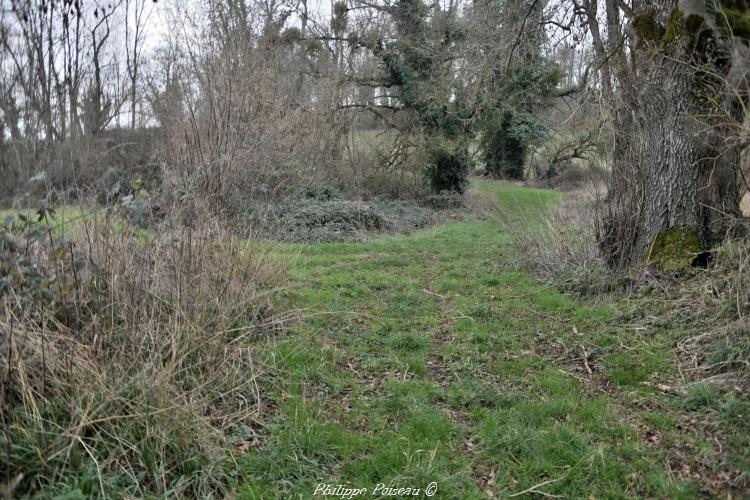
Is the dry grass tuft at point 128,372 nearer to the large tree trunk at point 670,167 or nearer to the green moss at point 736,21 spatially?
the large tree trunk at point 670,167

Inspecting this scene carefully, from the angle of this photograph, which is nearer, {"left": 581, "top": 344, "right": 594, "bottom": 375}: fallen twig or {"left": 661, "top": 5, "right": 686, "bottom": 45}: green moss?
{"left": 581, "top": 344, "right": 594, "bottom": 375}: fallen twig

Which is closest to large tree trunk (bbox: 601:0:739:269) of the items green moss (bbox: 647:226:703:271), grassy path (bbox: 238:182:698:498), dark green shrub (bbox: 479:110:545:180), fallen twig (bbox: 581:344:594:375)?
green moss (bbox: 647:226:703:271)

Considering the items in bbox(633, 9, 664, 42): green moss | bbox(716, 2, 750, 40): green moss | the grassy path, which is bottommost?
the grassy path

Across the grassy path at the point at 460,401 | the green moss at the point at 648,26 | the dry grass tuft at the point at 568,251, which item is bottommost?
the grassy path at the point at 460,401

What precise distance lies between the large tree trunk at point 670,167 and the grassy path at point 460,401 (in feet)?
4.00

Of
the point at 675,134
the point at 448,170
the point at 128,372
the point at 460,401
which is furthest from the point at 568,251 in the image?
the point at 448,170

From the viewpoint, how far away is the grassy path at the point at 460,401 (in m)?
3.50

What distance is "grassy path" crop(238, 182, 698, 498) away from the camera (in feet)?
11.5

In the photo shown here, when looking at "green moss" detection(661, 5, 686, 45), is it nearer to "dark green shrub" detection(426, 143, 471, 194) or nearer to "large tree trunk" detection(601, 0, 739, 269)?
"large tree trunk" detection(601, 0, 739, 269)

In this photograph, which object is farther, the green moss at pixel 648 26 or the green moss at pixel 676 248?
the green moss at pixel 648 26

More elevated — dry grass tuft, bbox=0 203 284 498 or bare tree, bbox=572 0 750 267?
bare tree, bbox=572 0 750 267

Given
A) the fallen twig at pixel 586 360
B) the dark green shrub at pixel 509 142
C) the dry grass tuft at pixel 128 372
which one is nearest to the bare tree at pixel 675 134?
the fallen twig at pixel 586 360

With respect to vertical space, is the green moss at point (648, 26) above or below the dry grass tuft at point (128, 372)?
above

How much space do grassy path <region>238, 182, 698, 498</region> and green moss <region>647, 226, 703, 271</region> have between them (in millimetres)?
→ 978
